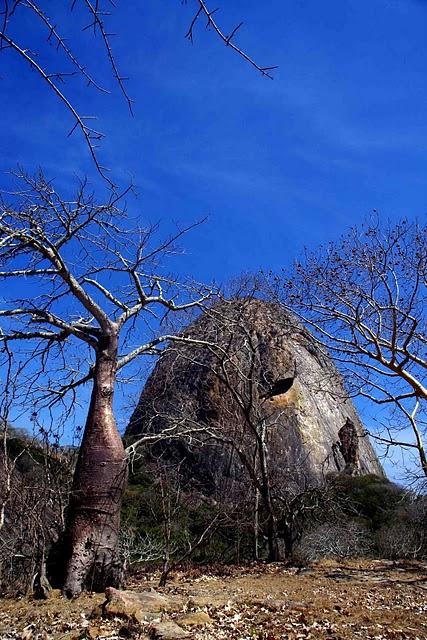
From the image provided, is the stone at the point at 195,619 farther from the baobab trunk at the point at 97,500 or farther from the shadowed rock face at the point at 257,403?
the shadowed rock face at the point at 257,403

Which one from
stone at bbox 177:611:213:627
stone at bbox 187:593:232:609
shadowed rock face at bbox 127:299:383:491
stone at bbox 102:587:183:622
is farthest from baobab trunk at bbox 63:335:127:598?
shadowed rock face at bbox 127:299:383:491

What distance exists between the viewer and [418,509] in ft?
42.1

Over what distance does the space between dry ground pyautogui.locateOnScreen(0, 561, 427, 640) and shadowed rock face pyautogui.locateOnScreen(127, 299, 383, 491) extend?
282 cm

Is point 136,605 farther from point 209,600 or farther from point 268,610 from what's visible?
point 268,610

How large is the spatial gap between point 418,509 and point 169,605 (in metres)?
9.41

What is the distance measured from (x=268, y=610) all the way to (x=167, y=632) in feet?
3.95

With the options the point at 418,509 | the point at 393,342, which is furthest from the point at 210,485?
the point at 393,342

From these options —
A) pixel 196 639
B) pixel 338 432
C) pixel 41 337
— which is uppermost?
pixel 338 432

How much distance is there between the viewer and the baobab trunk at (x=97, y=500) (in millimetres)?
5508

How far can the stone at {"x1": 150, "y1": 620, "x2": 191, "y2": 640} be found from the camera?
4047 millimetres

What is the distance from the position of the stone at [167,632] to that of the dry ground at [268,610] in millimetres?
72

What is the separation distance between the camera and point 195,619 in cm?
450

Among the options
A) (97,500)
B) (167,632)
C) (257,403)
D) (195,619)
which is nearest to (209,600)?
(195,619)

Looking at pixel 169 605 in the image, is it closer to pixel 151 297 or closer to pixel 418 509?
pixel 151 297
